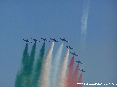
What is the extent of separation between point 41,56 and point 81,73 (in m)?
1.42

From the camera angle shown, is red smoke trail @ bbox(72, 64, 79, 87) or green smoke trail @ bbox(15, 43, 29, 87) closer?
red smoke trail @ bbox(72, 64, 79, 87)

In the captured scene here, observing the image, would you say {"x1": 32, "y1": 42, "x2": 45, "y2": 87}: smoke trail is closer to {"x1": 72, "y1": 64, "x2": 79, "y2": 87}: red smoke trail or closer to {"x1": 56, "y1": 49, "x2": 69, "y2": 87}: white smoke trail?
{"x1": 56, "y1": 49, "x2": 69, "y2": 87}: white smoke trail

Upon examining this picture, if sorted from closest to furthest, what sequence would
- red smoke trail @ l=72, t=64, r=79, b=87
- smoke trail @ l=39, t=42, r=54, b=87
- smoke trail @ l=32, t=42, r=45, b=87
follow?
red smoke trail @ l=72, t=64, r=79, b=87 < smoke trail @ l=39, t=42, r=54, b=87 < smoke trail @ l=32, t=42, r=45, b=87

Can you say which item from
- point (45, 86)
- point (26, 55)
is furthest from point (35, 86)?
point (26, 55)

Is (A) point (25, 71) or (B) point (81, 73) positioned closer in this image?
(B) point (81, 73)

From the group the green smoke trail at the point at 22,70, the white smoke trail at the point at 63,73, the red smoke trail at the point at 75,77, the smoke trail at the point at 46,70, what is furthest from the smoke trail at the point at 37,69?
the red smoke trail at the point at 75,77

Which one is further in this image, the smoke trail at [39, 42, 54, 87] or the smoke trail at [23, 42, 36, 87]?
the smoke trail at [23, 42, 36, 87]

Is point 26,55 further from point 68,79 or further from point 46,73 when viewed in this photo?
point 68,79

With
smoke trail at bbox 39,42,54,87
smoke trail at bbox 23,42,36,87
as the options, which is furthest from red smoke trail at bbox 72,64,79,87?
smoke trail at bbox 23,42,36,87

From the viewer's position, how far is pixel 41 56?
402 inches

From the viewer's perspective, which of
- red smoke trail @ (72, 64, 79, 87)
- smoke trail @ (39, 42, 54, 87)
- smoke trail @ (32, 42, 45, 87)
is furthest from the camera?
smoke trail @ (32, 42, 45, 87)

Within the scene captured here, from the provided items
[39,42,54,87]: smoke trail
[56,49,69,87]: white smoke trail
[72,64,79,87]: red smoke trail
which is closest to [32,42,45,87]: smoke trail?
[39,42,54,87]: smoke trail

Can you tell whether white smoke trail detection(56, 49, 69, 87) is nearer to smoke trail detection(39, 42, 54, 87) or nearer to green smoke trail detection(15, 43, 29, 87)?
smoke trail detection(39, 42, 54, 87)

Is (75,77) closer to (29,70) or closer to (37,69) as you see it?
(37,69)
